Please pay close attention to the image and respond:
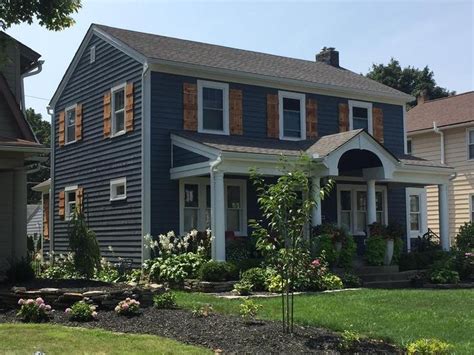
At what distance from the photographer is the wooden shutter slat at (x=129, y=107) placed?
18797mm

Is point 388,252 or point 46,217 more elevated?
point 46,217

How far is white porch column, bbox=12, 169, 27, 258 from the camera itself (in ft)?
48.0

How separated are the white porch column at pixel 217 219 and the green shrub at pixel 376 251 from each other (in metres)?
4.39

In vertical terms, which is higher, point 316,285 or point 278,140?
point 278,140

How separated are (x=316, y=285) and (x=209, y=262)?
264 cm

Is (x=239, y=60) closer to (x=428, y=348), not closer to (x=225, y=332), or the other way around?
(x=225, y=332)

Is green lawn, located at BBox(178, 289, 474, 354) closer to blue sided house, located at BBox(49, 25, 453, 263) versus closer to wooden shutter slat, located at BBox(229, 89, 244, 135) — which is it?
blue sided house, located at BBox(49, 25, 453, 263)

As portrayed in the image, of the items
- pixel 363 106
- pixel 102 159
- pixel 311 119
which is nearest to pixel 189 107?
pixel 102 159

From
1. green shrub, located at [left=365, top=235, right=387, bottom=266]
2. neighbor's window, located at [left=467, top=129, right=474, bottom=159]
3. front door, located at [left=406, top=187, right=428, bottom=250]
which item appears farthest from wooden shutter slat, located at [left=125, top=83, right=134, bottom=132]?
neighbor's window, located at [left=467, top=129, right=474, bottom=159]

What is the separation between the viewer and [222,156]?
15.9m

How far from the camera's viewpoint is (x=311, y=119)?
2097cm

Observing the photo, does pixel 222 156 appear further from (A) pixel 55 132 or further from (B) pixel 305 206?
(A) pixel 55 132

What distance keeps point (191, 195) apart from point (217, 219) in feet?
9.55

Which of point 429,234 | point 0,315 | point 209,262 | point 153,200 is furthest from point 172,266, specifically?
point 429,234
